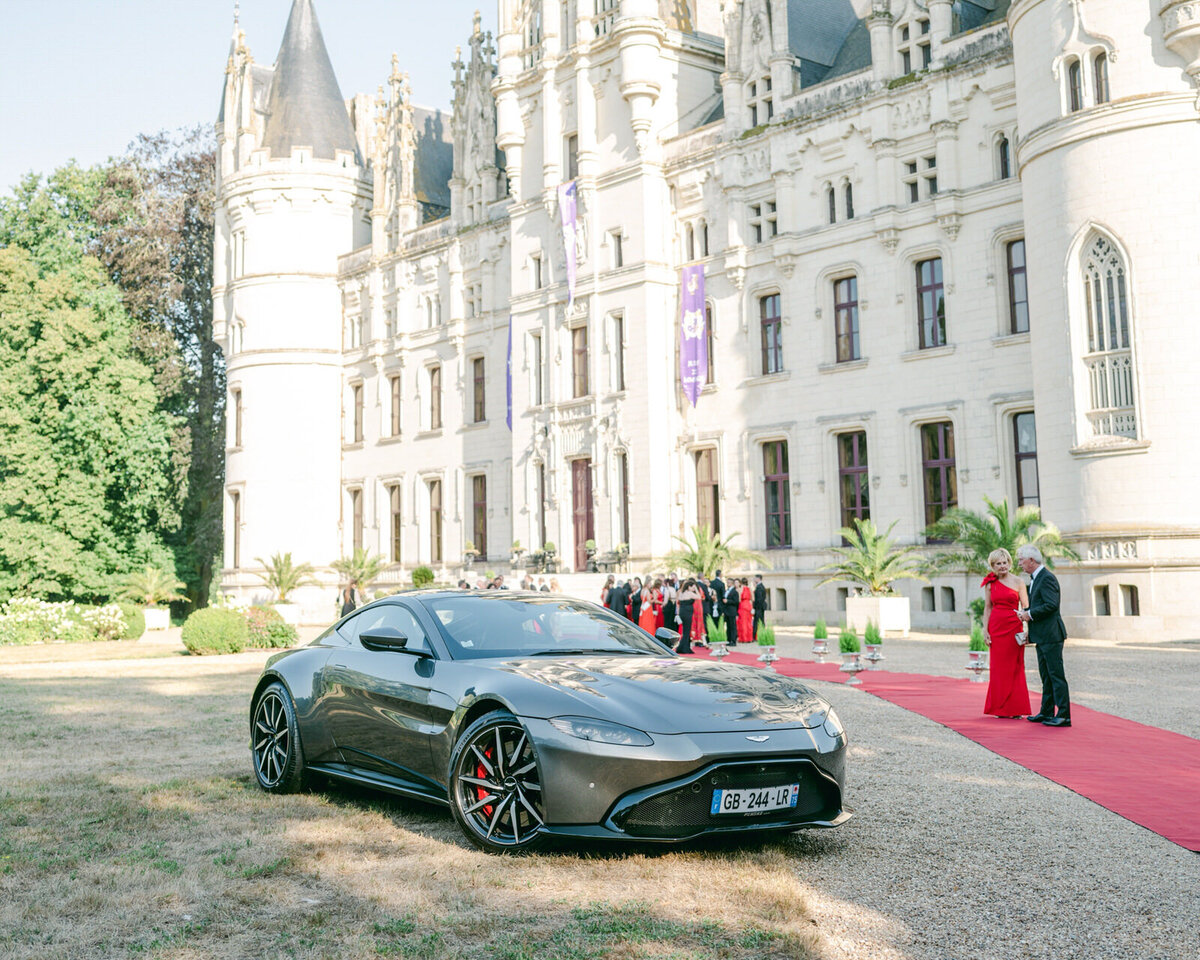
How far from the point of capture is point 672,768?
18.5ft

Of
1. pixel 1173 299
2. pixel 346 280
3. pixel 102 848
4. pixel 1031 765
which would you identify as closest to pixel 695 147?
pixel 1173 299

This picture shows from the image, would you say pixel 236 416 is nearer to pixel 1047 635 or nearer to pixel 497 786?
pixel 1047 635

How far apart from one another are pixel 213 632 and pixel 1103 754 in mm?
20648

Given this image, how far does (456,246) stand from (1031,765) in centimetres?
3925

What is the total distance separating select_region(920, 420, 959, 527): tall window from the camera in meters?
30.4

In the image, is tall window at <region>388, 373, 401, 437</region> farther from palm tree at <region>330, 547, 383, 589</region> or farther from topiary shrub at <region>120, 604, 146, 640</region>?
topiary shrub at <region>120, 604, 146, 640</region>

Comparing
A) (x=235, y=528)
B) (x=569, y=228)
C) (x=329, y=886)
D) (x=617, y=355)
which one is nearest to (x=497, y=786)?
(x=329, y=886)

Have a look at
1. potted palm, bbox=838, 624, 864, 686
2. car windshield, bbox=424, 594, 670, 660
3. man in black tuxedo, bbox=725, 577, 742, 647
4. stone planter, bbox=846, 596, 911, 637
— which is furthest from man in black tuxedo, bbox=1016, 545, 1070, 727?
stone planter, bbox=846, 596, 911, 637

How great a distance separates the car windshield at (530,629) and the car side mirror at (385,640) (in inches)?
11.9

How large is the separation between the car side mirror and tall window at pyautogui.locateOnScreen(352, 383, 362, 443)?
44171 mm

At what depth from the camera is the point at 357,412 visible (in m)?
50.6

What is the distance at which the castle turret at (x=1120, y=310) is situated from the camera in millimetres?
23750

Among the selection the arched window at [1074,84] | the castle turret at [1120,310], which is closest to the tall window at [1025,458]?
the castle turret at [1120,310]

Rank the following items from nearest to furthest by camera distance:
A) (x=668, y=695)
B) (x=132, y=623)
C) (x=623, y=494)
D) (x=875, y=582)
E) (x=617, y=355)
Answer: (x=668, y=695), (x=875, y=582), (x=132, y=623), (x=623, y=494), (x=617, y=355)
